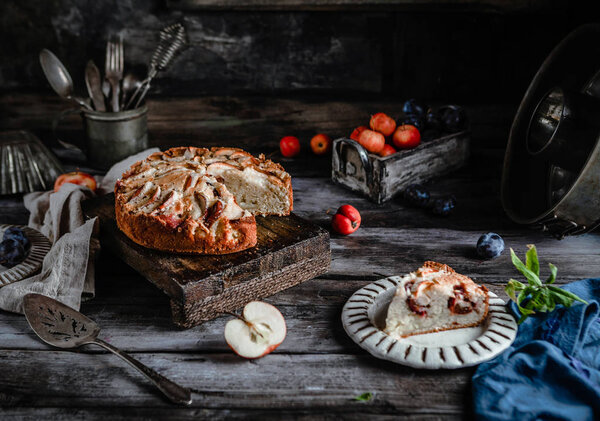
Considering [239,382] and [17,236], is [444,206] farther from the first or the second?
[17,236]

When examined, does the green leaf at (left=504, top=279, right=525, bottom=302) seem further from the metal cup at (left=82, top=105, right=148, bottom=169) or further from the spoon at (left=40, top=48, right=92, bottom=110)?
the spoon at (left=40, top=48, right=92, bottom=110)

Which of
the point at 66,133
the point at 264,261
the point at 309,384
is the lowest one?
the point at 309,384

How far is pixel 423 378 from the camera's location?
1815 mm

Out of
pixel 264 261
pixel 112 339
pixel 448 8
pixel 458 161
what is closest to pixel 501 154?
pixel 458 161

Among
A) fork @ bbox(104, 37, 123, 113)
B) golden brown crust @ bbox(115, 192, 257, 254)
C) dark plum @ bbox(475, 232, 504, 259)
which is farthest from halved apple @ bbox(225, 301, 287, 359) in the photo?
fork @ bbox(104, 37, 123, 113)

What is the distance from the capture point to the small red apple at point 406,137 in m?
3.12

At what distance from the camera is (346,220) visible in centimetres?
→ 274

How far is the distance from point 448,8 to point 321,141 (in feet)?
3.74

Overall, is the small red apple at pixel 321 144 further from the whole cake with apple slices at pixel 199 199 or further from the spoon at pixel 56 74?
the spoon at pixel 56 74

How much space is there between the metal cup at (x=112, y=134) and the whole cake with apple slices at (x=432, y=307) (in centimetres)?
211

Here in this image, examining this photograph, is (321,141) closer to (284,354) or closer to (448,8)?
(448,8)

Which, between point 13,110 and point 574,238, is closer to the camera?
point 574,238

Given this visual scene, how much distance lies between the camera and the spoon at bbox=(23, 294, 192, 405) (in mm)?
1980

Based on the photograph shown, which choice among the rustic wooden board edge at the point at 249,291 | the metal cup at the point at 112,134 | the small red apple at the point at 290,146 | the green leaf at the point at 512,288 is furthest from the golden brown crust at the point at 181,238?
the small red apple at the point at 290,146
